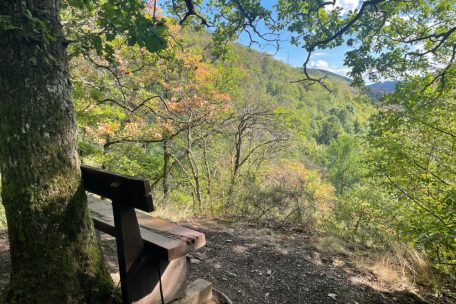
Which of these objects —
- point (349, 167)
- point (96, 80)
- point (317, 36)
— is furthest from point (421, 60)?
point (349, 167)

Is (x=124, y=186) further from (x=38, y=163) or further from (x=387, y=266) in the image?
(x=387, y=266)

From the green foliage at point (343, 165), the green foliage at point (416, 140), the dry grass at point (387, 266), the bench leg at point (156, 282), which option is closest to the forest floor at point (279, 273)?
the dry grass at point (387, 266)

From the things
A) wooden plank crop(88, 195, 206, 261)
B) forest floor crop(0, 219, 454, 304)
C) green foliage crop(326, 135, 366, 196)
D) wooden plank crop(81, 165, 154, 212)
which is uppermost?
wooden plank crop(81, 165, 154, 212)

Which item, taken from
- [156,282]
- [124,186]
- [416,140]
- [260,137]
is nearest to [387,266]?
[156,282]

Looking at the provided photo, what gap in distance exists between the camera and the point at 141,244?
6.27 feet

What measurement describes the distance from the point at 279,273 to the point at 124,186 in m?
2.47

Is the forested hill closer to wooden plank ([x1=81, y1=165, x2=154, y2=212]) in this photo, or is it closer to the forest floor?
the forest floor

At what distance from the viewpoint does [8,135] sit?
1710mm

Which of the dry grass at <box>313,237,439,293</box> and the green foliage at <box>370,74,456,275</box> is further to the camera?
the green foliage at <box>370,74,456,275</box>

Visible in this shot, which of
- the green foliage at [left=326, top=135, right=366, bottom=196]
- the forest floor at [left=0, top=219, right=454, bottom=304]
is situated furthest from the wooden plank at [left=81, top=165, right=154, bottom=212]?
the green foliage at [left=326, top=135, right=366, bottom=196]

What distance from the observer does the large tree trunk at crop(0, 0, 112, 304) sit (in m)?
1.70

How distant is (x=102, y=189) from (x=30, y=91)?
700 mm

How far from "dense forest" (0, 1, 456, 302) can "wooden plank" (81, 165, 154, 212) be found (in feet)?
4.09

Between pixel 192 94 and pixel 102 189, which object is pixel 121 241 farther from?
pixel 192 94
